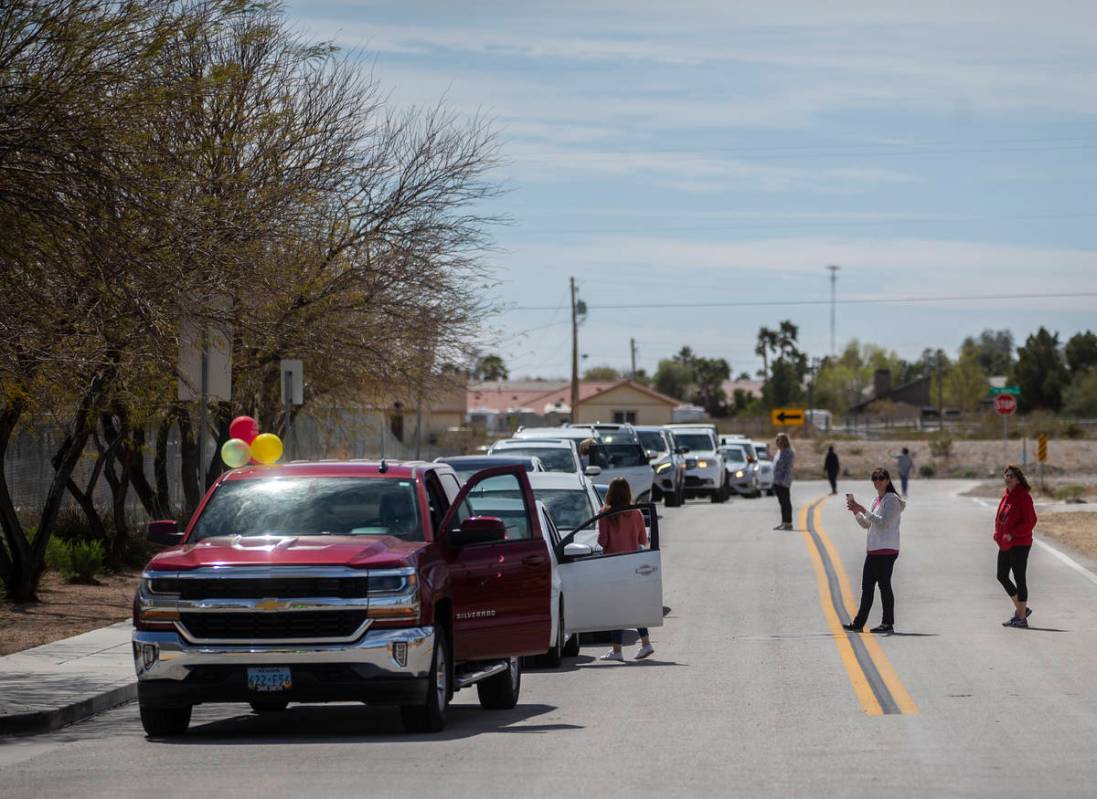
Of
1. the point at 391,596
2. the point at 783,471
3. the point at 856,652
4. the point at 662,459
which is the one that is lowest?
the point at 856,652

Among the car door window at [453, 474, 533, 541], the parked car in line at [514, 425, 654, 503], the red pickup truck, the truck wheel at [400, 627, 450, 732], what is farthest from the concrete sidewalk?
the parked car in line at [514, 425, 654, 503]

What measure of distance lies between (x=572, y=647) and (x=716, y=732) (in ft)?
16.3

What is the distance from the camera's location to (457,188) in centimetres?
2609

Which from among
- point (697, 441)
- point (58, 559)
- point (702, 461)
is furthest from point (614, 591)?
point (697, 441)

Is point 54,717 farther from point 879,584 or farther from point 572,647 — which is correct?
point 879,584

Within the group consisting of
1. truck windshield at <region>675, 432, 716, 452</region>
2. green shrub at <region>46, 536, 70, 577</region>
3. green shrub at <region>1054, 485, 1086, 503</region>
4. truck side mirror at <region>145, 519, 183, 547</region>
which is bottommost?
green shrub at <region>1054, 485, 1086, 503</region>

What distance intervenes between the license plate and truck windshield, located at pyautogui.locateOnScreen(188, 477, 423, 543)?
1.21 m

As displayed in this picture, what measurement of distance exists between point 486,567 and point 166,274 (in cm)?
451

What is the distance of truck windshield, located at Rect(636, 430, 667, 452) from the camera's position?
137ft

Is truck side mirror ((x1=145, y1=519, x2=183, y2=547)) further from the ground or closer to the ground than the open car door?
further from the ground

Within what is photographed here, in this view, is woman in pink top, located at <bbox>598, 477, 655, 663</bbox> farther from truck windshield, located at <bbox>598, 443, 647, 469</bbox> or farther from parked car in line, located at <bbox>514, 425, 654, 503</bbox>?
truck windshield, located at <bbox>598, 443, 647, 469</bbox>

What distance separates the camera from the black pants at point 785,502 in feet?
110

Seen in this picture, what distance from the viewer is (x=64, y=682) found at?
13539mm

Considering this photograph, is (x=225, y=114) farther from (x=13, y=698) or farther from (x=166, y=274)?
(x=13, y=698)
